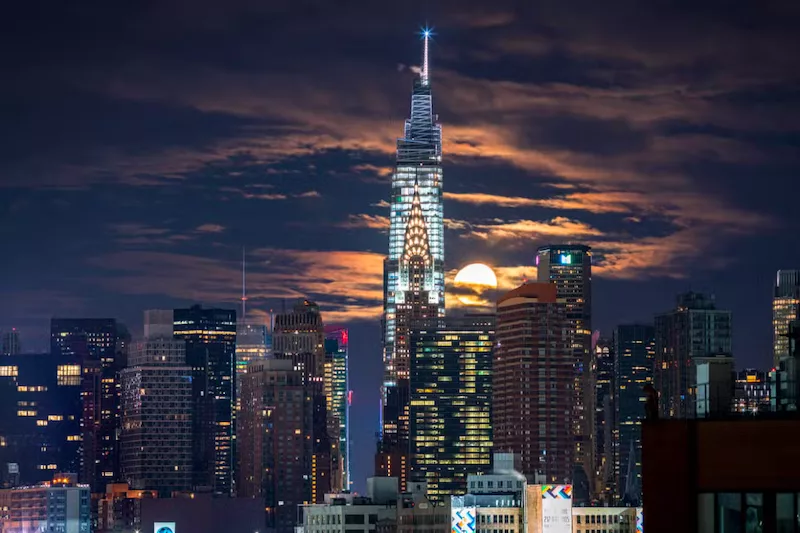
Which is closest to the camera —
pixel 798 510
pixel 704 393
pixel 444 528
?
pixel 798 510

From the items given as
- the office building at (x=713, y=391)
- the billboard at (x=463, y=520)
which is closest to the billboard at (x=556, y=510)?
the billboard at (x=463, y=520)

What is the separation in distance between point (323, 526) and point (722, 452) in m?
149

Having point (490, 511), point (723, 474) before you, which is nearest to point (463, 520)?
point (490, 511)

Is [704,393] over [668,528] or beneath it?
over

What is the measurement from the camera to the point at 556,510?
157875 millimetres

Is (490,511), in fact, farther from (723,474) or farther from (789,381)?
(723,474)

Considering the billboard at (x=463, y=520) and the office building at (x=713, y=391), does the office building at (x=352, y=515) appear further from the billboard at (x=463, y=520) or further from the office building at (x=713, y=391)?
the office building at (x=713, y=391)

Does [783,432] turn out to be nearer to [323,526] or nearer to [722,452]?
[722,452]

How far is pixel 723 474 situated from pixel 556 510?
133105 mm

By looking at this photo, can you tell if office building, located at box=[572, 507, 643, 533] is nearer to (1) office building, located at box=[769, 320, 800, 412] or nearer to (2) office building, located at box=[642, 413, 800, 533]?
(1) office building, located at box=[769, 320, 800, 412]

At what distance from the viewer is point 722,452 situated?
26078mm

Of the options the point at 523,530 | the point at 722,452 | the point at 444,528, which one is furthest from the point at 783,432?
the point at 444,528

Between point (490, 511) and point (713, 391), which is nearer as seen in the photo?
point (713, 391)

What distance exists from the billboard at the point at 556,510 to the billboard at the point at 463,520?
582 centimetres
